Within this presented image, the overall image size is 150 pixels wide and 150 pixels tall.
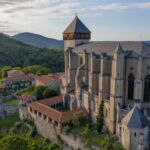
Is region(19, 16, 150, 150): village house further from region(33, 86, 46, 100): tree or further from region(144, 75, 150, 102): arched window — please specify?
region(33, 86, 46, 100): tree

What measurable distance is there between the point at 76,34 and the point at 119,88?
2631 cm

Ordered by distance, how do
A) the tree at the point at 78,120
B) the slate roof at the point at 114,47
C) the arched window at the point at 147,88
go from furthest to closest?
the tree at the point at 78,120, the slate roof at the point at 114,47, the arched window at the point at 147,88

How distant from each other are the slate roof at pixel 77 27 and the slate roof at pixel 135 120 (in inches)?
1329

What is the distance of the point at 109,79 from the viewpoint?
55.1 m

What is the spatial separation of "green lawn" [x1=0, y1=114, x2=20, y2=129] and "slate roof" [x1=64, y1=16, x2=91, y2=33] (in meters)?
26.1

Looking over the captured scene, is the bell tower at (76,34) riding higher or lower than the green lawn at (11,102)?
higher

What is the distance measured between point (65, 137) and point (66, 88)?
56.6 ft

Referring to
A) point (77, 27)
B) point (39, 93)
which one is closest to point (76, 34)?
point (77, 27)

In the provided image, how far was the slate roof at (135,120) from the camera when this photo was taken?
44000mm

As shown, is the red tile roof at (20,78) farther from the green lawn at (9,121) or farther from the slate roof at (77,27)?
the slate roof at (77,27)

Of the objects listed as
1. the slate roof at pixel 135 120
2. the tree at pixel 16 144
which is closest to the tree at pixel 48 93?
the tree at pixel 16 144

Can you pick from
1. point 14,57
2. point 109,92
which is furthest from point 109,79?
point 14,57

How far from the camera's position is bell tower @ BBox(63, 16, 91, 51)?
7269 cm

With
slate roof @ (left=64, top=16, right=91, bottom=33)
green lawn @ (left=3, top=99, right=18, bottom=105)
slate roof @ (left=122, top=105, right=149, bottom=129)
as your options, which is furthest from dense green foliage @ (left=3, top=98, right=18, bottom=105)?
slate roof @ (left=122, top=105, right=149, bottom=129)
